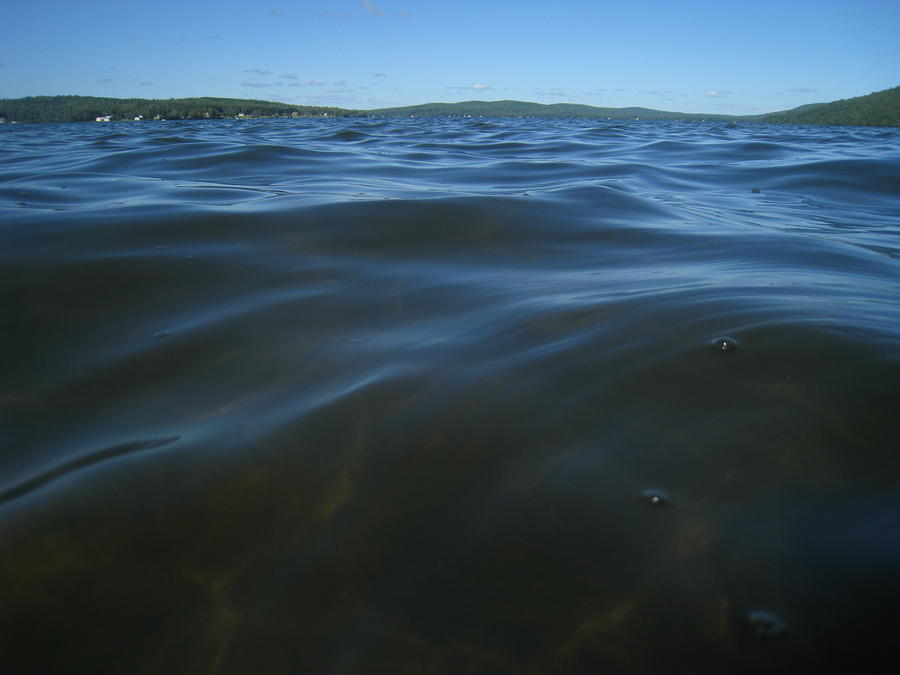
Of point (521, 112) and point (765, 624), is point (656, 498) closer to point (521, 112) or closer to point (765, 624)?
point (765, 624)

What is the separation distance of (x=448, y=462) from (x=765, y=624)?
897 millimetres

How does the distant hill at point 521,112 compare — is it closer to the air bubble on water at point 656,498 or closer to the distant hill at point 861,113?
the distant hill at point 861,113

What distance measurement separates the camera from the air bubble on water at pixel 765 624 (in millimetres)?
1167

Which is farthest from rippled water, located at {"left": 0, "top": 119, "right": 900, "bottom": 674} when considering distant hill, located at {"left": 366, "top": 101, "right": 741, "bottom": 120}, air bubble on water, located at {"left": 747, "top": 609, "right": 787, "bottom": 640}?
distant hill, located at {"left": 366, "top": 101, "right": 741, "bottom": 120}

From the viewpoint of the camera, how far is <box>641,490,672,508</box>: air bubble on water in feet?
4.94

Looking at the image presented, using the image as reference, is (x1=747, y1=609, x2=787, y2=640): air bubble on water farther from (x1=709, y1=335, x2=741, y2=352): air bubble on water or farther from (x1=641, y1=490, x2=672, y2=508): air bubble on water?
(x1=709, y1=335, x2=741, y2=352): air bubble on water

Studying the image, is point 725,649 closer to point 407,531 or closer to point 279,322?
point 407,531

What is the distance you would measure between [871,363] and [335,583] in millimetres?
1876

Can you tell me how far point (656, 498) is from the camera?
4.99 ft

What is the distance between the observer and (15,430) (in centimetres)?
207

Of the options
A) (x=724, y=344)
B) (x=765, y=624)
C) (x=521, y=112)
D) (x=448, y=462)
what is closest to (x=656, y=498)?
(x=765, y=624)

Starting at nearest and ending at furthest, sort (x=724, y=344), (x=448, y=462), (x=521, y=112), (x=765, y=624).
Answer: (x=765, y=624)
(x=448, y=462)
(x=724, y=344)
(x=521, y=112)

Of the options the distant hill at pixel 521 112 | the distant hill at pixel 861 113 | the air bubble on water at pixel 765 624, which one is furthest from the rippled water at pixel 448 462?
the distant hill at pixel 521 112

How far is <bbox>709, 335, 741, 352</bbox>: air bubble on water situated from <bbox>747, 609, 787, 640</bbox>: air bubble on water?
3.66 ft
